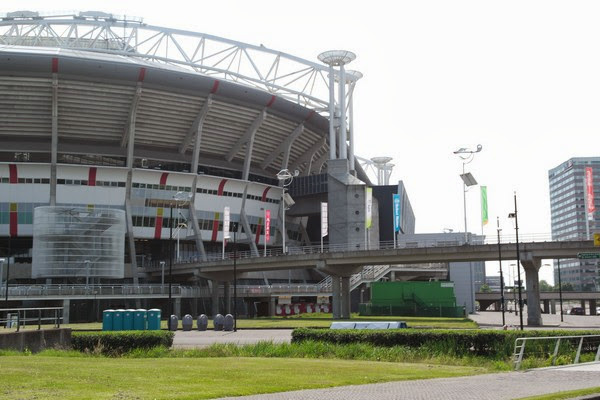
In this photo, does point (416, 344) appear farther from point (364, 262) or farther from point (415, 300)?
point (415, 300)

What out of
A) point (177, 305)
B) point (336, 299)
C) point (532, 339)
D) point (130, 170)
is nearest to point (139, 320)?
point (532, 339)

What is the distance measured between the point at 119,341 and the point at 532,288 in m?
38.7

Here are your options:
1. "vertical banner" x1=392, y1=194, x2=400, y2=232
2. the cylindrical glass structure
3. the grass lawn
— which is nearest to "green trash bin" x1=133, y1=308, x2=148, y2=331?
the grass lawn

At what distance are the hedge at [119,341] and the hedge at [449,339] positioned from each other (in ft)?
19.6

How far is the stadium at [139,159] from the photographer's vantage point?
74.6 m

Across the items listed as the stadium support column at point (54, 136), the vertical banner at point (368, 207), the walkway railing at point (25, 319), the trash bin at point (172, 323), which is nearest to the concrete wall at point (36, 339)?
the walkway railing at point (25, 319)

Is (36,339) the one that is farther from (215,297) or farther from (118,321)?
(215,297)

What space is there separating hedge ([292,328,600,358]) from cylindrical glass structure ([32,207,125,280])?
52.6 m

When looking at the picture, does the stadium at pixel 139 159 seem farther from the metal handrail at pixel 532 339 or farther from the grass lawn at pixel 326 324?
the metal handrail at pixel 532 339

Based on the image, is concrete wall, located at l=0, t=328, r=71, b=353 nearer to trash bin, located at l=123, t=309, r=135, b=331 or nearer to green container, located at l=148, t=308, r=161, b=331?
trash bin, located at l=123, t=309, r=135, b=331

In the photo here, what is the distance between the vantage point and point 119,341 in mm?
25422

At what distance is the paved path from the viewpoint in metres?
13.9

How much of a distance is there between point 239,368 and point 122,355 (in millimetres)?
7739

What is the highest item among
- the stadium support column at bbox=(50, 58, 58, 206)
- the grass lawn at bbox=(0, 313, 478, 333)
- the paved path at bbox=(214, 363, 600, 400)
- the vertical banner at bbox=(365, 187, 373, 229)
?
the stadium support column at bbox=(50, 58, 58, 206)
